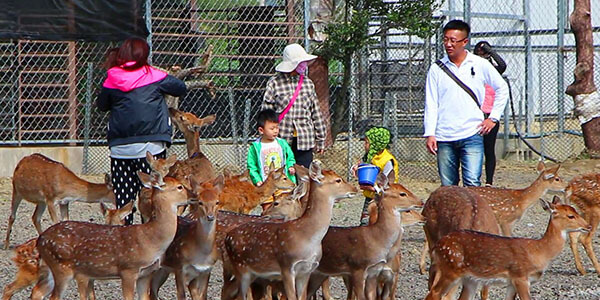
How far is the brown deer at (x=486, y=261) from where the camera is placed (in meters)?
6.89

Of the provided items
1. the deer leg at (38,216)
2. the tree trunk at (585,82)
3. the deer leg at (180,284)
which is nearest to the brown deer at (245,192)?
the deer leg at (38,216)

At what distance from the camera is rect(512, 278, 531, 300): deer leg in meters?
6.76

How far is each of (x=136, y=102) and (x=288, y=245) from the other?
2124mm

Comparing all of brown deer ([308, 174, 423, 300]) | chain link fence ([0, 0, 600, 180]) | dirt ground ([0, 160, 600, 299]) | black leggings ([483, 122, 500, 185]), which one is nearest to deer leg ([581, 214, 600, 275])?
dirt ground ([0, 160, 600, 299])

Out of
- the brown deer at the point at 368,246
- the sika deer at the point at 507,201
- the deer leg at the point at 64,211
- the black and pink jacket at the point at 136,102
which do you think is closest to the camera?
the brown deer at the point at 368,246

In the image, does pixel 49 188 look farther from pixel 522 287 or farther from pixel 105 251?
pixel 522 287

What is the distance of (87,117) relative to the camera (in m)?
14.9

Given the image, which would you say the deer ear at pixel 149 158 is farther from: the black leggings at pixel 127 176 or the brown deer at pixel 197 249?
the brown deer at pixel 197 249

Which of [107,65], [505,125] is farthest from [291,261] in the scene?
[505,125]

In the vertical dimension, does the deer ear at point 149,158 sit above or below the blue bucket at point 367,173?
above

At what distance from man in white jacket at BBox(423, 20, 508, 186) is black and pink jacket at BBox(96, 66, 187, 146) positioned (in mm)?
2208

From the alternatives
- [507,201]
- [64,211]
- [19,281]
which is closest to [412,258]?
[507,201]

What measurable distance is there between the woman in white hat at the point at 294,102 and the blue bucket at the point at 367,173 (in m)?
1.24

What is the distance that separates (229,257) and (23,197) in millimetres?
4245
